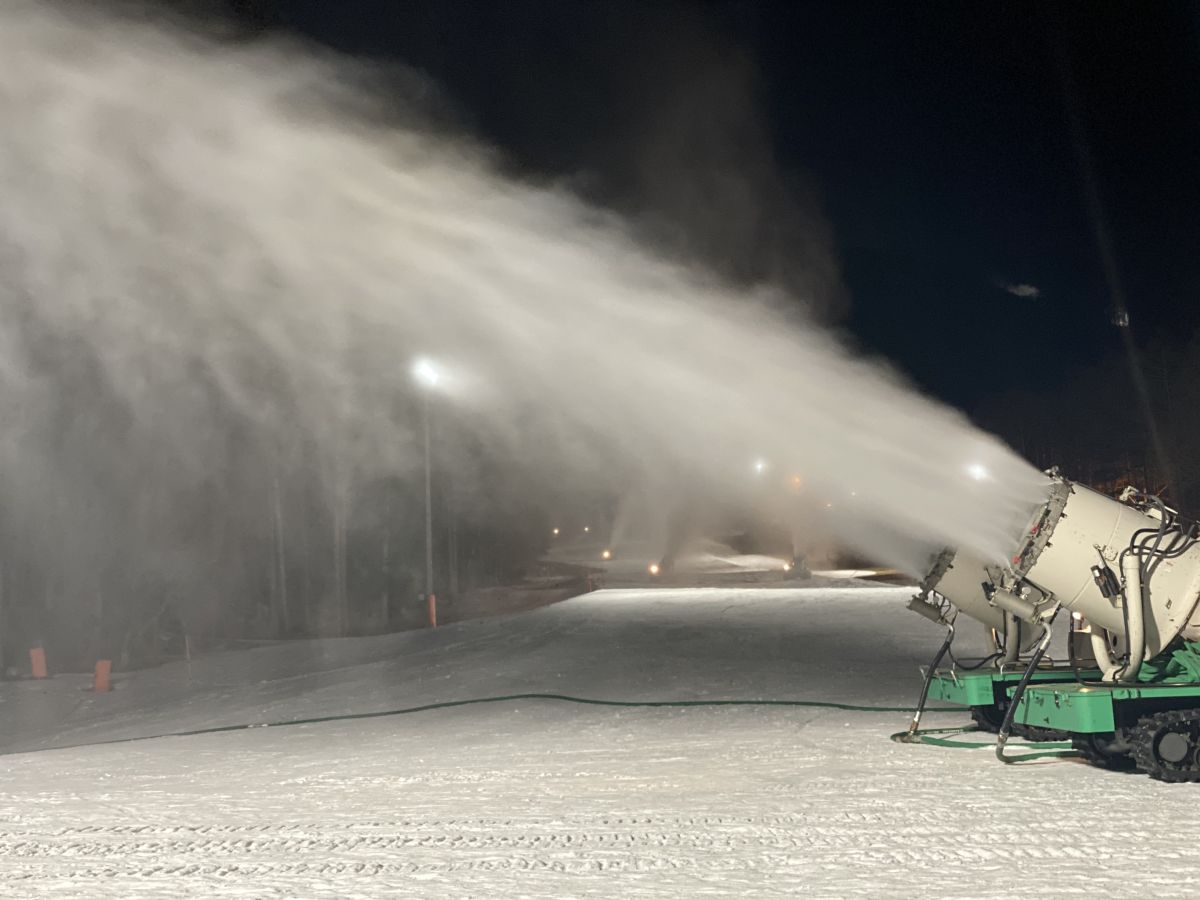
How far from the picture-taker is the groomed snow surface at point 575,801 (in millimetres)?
6902

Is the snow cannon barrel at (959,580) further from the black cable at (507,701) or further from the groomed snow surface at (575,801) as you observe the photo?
the black cable at (507,701)

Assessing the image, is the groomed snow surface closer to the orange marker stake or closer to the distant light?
the orange marker stake

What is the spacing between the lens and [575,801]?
9.15m

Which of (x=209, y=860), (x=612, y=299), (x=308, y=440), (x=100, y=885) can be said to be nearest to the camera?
(x=100, y=885)

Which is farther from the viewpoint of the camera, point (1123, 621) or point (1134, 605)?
point (1123, 621)

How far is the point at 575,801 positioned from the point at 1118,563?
15.4 ft

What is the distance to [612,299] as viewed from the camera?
Result: 669 inches

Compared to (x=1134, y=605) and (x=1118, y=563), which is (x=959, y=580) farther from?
(x=1134, y=605)

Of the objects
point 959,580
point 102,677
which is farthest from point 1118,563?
point 102,677

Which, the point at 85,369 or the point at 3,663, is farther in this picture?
the point at 85,369

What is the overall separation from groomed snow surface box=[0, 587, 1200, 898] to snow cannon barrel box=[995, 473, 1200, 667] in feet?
4.13

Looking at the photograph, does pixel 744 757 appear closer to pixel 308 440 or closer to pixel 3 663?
pixel 3 663

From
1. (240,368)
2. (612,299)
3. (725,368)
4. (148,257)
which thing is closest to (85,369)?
(240,368)

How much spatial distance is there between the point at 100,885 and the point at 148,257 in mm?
19291
